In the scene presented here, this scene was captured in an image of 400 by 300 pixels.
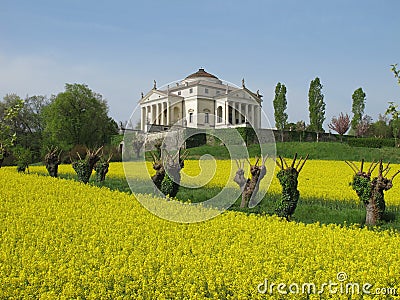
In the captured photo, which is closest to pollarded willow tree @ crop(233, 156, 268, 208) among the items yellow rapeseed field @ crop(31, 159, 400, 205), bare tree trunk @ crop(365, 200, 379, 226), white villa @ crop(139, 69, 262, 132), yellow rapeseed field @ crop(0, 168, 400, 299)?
yellow rapeseed field @ crop(31, 159, 400, 205)

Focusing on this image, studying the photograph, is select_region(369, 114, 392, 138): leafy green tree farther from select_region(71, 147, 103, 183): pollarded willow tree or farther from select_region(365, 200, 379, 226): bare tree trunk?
select_region(365, 200, 379, 226): bare tree trunk

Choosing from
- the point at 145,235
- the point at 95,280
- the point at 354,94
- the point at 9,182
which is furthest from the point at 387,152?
the point at 95,280

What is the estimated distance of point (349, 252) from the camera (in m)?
7.20

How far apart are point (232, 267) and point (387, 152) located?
3254 cm

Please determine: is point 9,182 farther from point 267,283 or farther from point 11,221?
point 267,283

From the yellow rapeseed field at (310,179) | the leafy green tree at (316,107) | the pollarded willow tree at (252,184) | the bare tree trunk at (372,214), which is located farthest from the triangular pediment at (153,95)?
the bare tree trunk at (372,214)

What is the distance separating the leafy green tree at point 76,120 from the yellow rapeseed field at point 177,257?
40370 mm

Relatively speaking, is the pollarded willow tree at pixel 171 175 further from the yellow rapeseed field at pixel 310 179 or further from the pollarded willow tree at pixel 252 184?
the pollarded willow tree at pixel 252 184

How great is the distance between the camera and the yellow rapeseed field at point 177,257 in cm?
532

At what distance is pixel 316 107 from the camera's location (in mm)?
50125

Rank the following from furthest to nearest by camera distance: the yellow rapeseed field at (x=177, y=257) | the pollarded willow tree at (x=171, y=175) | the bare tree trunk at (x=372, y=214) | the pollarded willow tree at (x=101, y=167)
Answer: the pollarded willow tree at (x=101, y=167)
the pollarded willow tree at (x=171, y=175)
the bare tree trunk at (x=372, y=214)
the yellow rapeseed field at (x=177, y=257)

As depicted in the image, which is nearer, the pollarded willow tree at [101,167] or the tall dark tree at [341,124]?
the pollarded willow tree at [101,167]

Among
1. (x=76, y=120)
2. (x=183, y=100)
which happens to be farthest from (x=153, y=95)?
(x=183, y=100)
